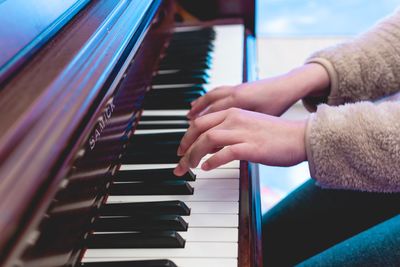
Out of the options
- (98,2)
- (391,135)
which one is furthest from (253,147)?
(98,2)

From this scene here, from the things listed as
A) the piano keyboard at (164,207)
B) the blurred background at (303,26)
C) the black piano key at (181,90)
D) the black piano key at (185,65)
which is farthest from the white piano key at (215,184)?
the blurred background at (303,26)

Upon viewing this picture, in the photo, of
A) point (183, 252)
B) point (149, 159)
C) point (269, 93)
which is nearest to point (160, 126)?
point (149, 159)

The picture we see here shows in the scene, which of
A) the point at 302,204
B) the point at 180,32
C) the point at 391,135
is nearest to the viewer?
the point at 391,135

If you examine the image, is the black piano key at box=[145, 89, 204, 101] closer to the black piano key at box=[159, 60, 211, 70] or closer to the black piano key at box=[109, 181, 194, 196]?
the black piano key at box=[159, 60, 211, 70]

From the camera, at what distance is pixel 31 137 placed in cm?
48

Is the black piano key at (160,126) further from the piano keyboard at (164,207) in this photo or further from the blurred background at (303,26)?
the blurred background at (303,26)

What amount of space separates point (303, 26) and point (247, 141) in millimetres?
1925

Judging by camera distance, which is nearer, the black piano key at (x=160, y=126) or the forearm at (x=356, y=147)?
the forearm at (x=356, y=147)

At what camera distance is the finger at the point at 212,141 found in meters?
0.71

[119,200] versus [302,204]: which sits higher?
[302,204]

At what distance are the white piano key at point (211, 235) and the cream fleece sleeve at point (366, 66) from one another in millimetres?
441

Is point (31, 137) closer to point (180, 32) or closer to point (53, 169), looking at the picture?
point (53, 169)

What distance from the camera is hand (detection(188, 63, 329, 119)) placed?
0.91m

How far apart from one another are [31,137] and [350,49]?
0.71 m
